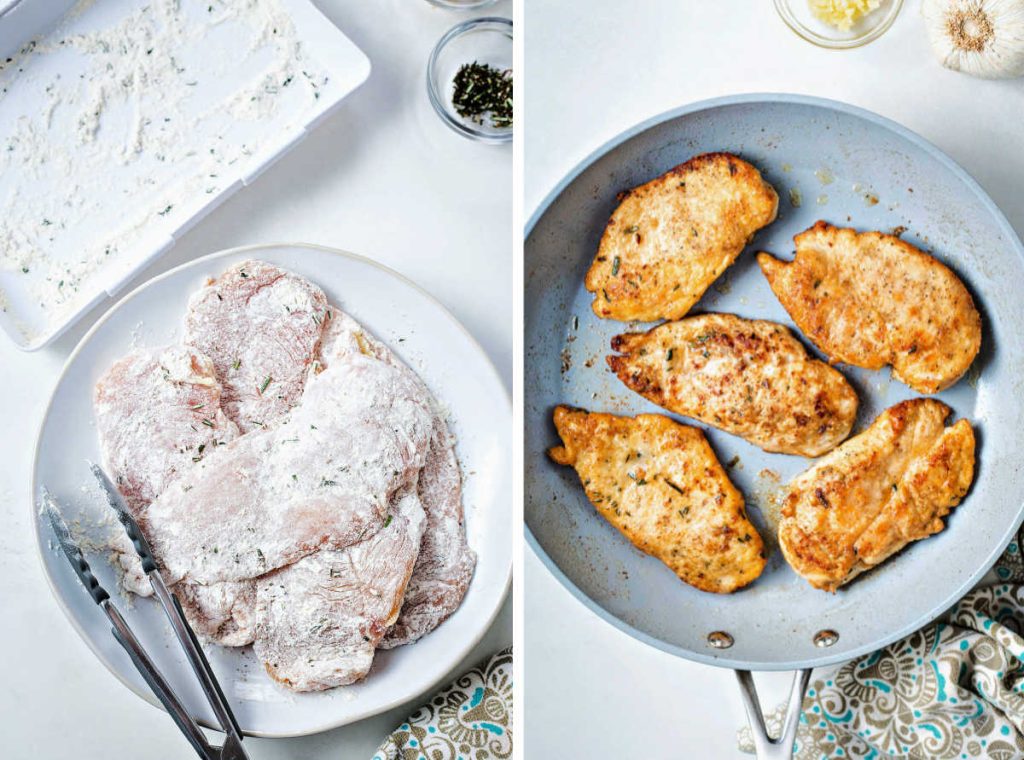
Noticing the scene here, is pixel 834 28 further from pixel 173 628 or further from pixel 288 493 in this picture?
pixel 173 628

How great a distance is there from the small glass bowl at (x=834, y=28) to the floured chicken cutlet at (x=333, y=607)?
2.90 feet

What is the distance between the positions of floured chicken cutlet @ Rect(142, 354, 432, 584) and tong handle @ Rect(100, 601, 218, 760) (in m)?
0.09

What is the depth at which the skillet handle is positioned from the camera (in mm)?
1057

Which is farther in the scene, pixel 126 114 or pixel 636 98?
pixel 126 114

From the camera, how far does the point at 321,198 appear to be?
140cm

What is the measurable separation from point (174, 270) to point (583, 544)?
70 cm

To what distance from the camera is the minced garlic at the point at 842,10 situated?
4.01ft

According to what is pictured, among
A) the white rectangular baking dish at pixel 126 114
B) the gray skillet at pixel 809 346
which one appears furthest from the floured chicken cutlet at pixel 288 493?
the white rectangular baking dish at pixel 126 114

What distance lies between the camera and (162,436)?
1.29 metres

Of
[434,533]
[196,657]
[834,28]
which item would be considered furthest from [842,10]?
[196,657]

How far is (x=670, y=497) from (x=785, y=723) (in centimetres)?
30

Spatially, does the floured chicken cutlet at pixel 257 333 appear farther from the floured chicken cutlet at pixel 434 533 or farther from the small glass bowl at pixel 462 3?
the small glass bowl at pixel 462 3

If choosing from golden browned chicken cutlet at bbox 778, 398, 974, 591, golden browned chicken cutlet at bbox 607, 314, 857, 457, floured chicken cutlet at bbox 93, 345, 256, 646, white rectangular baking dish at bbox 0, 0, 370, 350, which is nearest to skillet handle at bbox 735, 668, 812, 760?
golden browned chicken cutlet at bbox 778, 398, 974, 591

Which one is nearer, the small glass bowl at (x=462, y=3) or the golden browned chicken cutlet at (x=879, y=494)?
the golden browned chicken cutlet at (x=879, y=494)
